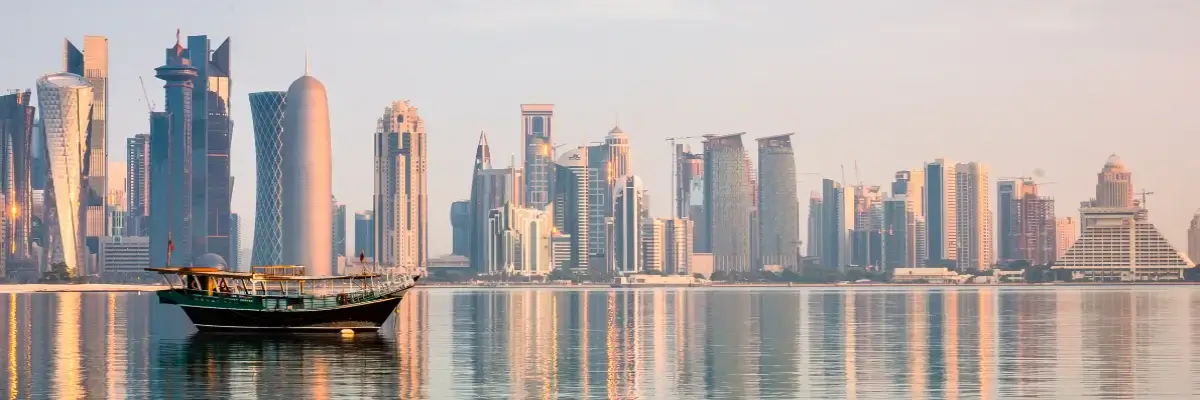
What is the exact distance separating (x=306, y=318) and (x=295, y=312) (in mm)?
928

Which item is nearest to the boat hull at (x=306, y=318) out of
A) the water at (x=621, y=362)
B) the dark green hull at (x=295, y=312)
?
the dark green hull at (x=295, y=312)

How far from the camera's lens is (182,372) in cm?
8319

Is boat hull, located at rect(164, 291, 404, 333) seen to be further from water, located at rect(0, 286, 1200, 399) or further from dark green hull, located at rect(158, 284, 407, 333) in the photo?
water, located at rect(0, 286, 1200, 399)

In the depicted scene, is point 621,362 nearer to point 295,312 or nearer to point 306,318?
point 306,318

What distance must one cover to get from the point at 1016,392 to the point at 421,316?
107365mm

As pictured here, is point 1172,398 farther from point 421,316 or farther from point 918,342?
point 421,316

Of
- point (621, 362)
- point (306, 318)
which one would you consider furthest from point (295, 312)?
point (621, 362)

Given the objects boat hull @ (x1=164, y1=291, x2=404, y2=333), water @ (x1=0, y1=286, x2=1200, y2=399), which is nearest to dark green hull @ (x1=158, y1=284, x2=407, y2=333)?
boat hull @ (x1=164, y1=291, x2=404, y2=333)

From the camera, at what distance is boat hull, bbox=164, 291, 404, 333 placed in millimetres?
119562

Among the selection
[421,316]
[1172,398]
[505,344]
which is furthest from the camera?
[421,316]

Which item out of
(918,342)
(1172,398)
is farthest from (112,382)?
(918,342)

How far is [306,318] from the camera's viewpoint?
11969 cm

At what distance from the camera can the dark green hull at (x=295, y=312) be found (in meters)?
120

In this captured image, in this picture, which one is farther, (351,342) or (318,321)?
(318,321)
